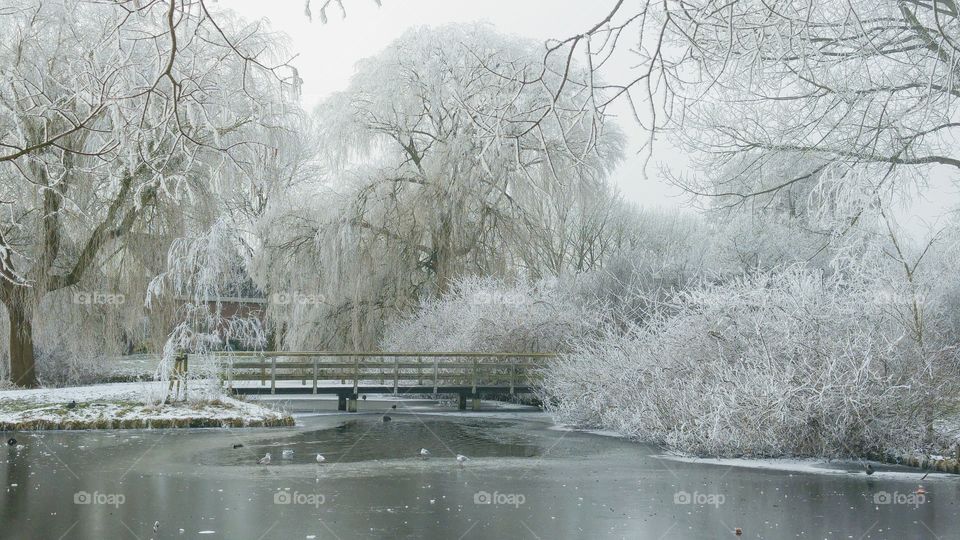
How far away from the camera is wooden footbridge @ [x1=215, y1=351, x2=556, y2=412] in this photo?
1853cm

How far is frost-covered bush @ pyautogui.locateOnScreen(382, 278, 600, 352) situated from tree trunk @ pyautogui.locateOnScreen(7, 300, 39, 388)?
7.97 metres

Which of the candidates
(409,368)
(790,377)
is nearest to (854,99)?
(790,377)

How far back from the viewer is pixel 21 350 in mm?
19047

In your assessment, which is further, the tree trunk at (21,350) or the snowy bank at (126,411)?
the tree trunk at (21,350)

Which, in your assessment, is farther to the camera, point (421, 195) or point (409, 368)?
point (421, 195)

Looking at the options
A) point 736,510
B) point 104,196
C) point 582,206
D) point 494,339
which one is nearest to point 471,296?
point 494,339

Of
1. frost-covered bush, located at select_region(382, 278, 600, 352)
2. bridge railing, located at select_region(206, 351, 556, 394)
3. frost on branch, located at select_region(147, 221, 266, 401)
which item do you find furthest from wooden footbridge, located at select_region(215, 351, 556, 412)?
frost on branch, located at select_region(147, 221, 266, 401)

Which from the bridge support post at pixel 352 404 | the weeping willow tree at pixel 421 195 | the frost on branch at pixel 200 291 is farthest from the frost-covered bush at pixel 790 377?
the weeping willow tree at pixel 421 195

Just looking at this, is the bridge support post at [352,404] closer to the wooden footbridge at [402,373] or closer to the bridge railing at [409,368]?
the wooden footbridge at [402,373]

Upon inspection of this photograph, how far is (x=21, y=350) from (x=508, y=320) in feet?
31.4

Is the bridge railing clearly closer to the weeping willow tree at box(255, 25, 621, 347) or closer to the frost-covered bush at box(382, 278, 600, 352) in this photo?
the frost-covered bush at box(382, 278, 600, 352)

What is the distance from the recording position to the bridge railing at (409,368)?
18.5m

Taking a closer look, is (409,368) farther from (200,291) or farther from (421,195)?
(421,195)

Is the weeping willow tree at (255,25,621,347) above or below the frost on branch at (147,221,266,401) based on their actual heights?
above
